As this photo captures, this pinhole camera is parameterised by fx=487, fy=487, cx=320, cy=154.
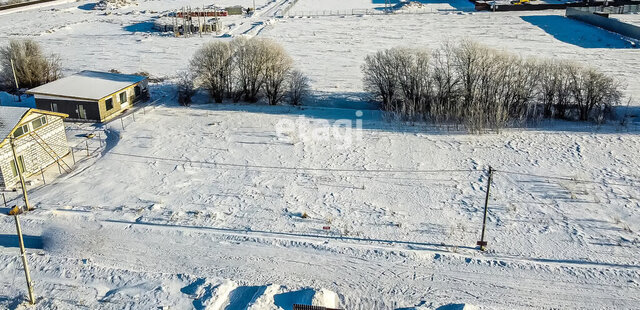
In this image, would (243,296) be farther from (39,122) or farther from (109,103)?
(109,103)

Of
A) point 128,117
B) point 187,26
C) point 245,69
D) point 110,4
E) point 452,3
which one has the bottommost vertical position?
point 128,117

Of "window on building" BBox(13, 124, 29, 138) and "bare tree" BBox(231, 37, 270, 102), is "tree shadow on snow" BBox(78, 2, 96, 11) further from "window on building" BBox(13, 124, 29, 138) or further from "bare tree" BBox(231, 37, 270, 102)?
"window on building" BBox(13, 124, 29, 138)

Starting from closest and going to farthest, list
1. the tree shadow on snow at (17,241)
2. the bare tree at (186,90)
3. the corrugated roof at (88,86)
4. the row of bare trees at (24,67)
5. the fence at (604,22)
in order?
the tree shadow on snow at (17,241), the corrugated roof at (88,86), the bare tree at (186,90), the row of bare trees at (24,67), the fence at (604,22)

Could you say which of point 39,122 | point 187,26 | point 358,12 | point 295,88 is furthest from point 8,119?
point 358,12

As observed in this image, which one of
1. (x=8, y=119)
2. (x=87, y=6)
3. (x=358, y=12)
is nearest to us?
(x=8, y=119)

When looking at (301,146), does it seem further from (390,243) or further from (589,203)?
(589,203)

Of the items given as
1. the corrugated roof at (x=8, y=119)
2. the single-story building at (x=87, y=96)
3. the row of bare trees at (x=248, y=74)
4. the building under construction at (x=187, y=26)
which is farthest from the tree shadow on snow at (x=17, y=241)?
the building under construction at (x=187, y=26)

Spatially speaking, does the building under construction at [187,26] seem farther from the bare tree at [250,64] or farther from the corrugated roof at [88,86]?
the bare tree at [250,64]
